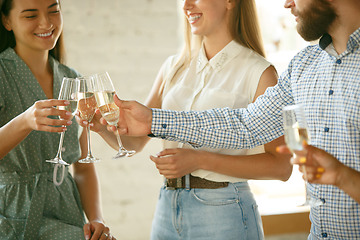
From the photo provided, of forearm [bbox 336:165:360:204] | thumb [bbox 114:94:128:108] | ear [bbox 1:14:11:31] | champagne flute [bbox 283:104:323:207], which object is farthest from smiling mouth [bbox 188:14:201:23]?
forearm [bbox 336:165:360:204]

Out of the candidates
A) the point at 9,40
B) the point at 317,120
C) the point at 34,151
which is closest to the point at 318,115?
the point at 317,120

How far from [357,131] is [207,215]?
0.83 metres

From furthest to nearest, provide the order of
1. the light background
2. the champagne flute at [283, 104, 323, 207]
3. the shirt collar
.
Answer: the light background
the shirt collar
the champagne flute at [283, 104, 323, 207]

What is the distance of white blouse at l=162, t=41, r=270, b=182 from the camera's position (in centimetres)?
229

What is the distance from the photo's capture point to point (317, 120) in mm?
1772

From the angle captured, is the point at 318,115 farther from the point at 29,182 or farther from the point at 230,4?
the point at 29,182

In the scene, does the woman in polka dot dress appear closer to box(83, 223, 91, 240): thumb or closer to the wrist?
box(83, 223, 91, 240): thumb

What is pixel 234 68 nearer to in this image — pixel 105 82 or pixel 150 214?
pixel 105 82

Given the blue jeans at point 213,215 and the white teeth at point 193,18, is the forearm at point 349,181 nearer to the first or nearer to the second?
the blue jeans at point 213,215

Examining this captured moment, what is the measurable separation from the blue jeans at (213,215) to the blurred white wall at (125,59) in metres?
1.71

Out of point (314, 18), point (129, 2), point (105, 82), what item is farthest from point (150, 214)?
point (314, 18)

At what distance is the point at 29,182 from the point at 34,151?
15cm

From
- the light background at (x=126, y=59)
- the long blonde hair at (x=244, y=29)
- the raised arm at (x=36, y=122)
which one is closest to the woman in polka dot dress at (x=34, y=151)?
the raised arm at (x=36, y=122)

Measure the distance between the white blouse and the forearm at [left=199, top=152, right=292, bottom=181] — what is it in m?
0.07
